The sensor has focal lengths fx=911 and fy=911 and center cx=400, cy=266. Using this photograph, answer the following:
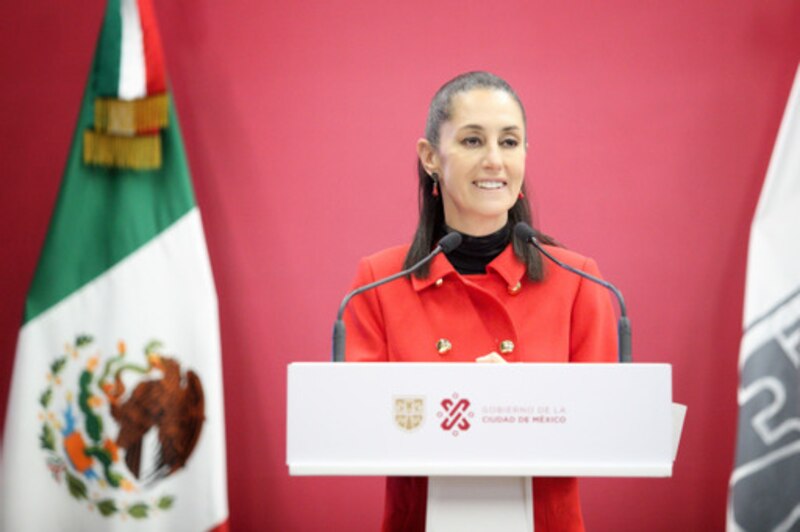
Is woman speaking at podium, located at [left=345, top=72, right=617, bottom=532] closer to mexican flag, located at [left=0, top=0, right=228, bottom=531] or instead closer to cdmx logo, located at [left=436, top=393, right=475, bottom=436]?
cdmx logo, located at [left=436, top=393, right=475, bottom=436]

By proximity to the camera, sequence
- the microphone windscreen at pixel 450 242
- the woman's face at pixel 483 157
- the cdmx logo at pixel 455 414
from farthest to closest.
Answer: the woman's face at pixel 483 157 < the microphone windscreen at pixel 450 242 < the cdmx logo at pixel 455 414

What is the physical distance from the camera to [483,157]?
6.78 ft

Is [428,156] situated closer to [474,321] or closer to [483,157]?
[483,157]

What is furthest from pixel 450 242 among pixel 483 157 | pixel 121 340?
pixel 121 340

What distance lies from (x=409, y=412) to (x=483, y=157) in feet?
2.54

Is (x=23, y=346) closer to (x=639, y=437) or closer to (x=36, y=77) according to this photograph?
(x=36, y=77)

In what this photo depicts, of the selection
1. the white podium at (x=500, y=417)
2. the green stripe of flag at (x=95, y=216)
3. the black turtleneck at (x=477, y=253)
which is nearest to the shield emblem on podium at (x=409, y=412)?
the white podium at (x=500, y=417)

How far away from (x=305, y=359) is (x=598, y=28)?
1.59 metres

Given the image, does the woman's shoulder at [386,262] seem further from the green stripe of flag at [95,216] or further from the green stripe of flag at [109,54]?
the green stripe of flag at [109,54]

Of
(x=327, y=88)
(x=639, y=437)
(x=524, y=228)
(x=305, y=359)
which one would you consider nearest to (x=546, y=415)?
(x=639, y=437)

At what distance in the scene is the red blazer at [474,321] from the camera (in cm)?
195

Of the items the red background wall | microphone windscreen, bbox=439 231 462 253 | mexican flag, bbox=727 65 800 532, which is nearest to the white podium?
microphone windscreen, bbox=439 231 462 253

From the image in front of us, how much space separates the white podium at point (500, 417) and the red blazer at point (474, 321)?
0.43 meters

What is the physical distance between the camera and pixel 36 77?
130 inches
